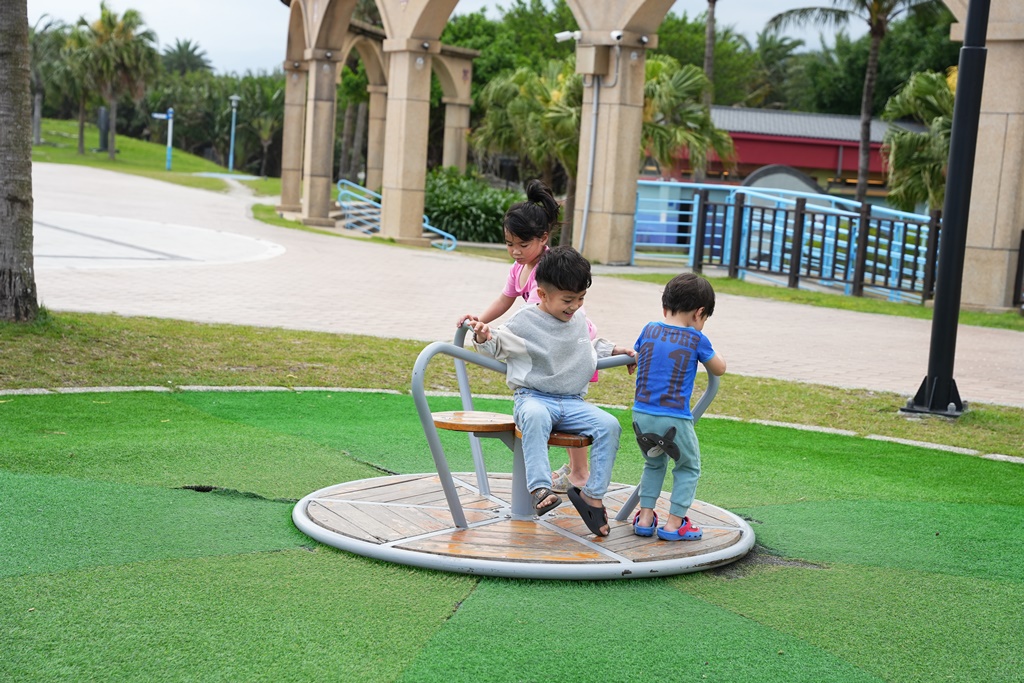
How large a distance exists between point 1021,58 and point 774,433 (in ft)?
30.0

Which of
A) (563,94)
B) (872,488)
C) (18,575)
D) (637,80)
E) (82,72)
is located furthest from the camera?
(82,72)

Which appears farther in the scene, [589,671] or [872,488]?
[872,488]

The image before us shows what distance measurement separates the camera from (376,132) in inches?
1361

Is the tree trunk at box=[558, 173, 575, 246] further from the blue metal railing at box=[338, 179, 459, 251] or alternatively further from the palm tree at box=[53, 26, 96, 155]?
the palm tree at box=[53, 26, 96, 155]

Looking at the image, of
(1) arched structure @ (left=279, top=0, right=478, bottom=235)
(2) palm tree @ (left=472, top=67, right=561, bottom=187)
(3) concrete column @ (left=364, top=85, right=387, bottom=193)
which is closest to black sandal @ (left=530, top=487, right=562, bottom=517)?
(1) arched structure @ (left=279, top=0, right=478, bottom=235)

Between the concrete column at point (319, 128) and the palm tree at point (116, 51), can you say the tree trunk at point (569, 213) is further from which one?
the palm tree at point (116, 51)

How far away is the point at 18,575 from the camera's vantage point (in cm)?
402

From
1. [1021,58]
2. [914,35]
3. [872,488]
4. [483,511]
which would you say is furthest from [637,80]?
[914,35]

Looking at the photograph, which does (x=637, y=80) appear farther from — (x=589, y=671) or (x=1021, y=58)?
(x=589, y=671)

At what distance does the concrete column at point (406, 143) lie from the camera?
22.8 meters

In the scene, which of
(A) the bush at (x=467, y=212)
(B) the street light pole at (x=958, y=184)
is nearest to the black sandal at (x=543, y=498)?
(B) the street light pole at (x=958, y=184)

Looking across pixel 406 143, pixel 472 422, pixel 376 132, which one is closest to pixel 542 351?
pixel 472 422

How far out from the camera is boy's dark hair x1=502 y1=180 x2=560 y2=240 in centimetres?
498

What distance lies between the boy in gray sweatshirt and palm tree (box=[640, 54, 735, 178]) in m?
19.9
